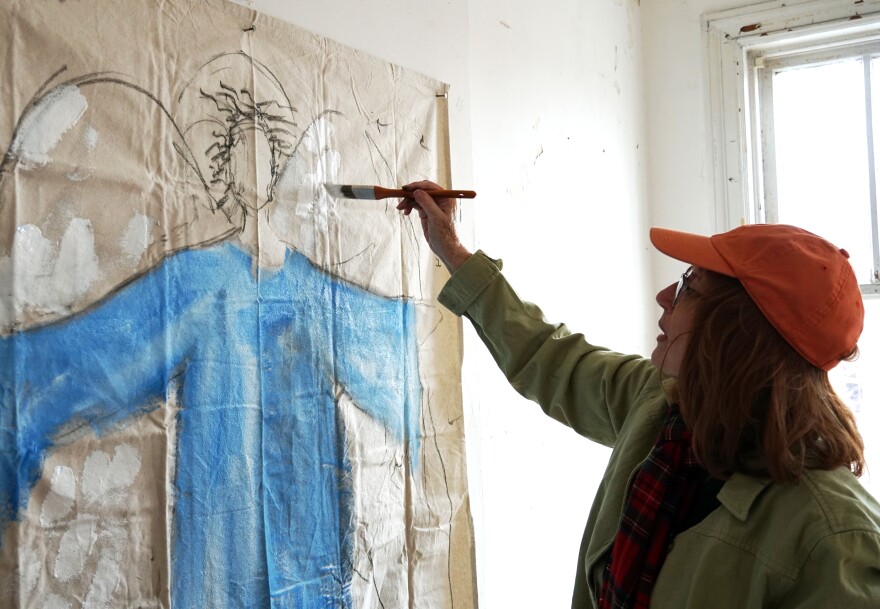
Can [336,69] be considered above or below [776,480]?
above

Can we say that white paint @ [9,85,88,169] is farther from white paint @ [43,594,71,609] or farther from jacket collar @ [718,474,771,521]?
jacket collar @ [718,474,771,521]

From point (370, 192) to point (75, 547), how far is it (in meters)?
0.59

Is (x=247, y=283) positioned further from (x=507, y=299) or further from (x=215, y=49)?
Answer: (x=507, y=299)

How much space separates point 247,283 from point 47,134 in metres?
0.30

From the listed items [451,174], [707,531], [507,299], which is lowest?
[707,531]

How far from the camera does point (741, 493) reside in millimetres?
857

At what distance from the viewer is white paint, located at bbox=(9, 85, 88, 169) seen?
72 centimetres

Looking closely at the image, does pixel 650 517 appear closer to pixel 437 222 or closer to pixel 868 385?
pixel 437 222

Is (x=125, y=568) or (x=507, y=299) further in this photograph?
(x=507, y=299)

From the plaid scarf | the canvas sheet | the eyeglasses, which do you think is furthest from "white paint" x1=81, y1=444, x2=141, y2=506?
the eyeglasses

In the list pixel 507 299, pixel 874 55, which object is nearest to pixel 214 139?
pixel 507 299

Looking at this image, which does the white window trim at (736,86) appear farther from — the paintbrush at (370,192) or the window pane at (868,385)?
the paintbrush at (370,192)

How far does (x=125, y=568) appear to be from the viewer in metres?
0.79

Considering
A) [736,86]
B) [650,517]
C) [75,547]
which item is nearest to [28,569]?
[75,547]
